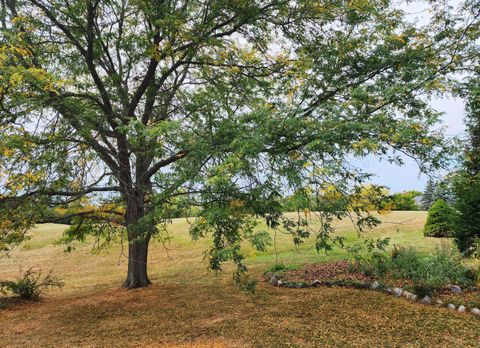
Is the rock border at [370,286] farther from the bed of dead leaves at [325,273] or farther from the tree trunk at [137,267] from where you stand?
the tree trunk at [137,267]

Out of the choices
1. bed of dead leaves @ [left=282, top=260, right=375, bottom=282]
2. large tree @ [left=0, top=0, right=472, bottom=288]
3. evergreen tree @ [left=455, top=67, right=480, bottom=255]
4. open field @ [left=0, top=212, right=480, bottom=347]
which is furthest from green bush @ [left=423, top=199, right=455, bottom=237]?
→ large tree @ [left=0, top=0, right=472, bottom=288]

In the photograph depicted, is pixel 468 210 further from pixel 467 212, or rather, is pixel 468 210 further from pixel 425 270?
pixel 425 270

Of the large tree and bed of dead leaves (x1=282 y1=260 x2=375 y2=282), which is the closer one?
the large tree

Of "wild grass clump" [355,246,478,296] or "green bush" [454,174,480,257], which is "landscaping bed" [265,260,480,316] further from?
"green bush" [454,174,480,257]

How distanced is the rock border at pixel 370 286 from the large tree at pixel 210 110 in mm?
2176

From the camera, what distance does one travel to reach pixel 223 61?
742 centimetres

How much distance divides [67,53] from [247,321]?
6597 mm

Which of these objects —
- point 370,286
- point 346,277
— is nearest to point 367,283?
point 370,286

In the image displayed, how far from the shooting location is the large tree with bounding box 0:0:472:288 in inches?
178

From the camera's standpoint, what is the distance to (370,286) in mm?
6738

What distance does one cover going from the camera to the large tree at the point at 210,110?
4.53 meters

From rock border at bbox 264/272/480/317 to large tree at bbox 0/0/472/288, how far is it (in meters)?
2.18

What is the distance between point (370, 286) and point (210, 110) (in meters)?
4.25

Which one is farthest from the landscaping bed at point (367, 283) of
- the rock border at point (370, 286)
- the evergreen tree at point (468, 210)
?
the evergreen tree at point (468, 210)
